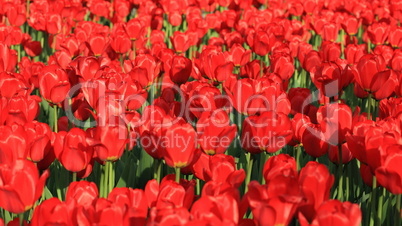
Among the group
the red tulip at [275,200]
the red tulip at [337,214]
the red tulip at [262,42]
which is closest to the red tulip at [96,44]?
the red tulip at [262,42]

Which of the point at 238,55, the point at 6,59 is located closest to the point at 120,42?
the point at 238,55

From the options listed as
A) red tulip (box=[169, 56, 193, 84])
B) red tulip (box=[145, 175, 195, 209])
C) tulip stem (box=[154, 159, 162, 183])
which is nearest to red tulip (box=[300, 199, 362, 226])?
red tulip (box=[145, 175, 195, 209])

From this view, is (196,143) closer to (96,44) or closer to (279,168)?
(279,168)

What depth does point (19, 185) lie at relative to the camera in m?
2.05

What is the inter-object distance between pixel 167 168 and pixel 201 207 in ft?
4.24

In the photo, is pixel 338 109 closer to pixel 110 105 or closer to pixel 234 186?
pixel 234 186

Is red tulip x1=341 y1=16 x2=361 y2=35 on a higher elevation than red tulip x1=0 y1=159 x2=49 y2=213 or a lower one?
higher

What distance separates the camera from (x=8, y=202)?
82.0 inches

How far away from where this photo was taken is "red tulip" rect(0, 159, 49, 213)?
2.04m

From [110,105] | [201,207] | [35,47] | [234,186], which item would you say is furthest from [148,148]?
[35,47]

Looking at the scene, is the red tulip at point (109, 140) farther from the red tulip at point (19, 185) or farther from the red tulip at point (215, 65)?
the red tulip at point (215, 65)

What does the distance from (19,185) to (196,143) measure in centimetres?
88

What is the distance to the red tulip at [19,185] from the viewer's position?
6.69ft

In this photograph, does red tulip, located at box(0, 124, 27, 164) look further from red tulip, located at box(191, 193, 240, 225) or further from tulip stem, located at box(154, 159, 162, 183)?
red tulip, located at box(191, 193, 240, 225)
